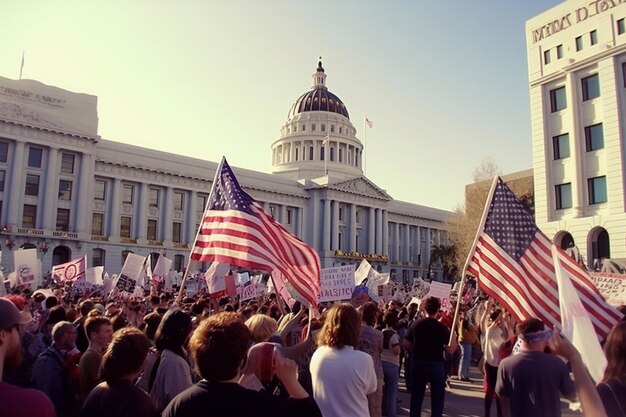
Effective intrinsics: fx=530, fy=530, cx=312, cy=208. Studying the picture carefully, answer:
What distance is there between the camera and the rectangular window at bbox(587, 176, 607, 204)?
2480 centimetres

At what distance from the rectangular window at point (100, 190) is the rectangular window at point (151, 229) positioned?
588cm

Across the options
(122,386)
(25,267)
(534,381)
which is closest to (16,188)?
(25,267)

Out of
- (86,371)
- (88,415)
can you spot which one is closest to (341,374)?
(88,415)

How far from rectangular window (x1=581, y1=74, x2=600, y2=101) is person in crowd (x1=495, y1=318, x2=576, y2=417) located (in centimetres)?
2471

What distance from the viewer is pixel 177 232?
61.0 m

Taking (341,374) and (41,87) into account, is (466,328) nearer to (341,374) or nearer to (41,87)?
(341,374)

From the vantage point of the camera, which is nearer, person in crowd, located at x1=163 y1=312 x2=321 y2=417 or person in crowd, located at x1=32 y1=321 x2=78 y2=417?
person in crowd, located at x1=163 y1=312 x2=321 y2=417

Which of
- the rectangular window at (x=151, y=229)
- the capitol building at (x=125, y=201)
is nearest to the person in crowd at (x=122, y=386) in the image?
the capitol building at (x=125, y=201)

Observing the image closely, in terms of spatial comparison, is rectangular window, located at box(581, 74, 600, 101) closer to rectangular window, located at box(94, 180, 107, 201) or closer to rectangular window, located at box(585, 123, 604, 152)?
rectangular window, located at box(585, 123, 604, 152)

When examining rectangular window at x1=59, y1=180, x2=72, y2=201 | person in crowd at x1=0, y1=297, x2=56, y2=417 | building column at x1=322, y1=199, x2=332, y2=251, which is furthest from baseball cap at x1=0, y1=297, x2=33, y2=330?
building column at x1=322, y1=199, x2=332, y2=251

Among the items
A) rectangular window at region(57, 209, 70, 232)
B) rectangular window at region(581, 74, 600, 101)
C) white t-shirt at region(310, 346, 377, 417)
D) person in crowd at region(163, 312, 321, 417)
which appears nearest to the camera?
person in crowd at region(163, 312, 321, 417)

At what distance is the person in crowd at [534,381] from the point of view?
14.4ft

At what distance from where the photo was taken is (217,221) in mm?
8320

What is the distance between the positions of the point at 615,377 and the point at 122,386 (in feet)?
9.57
